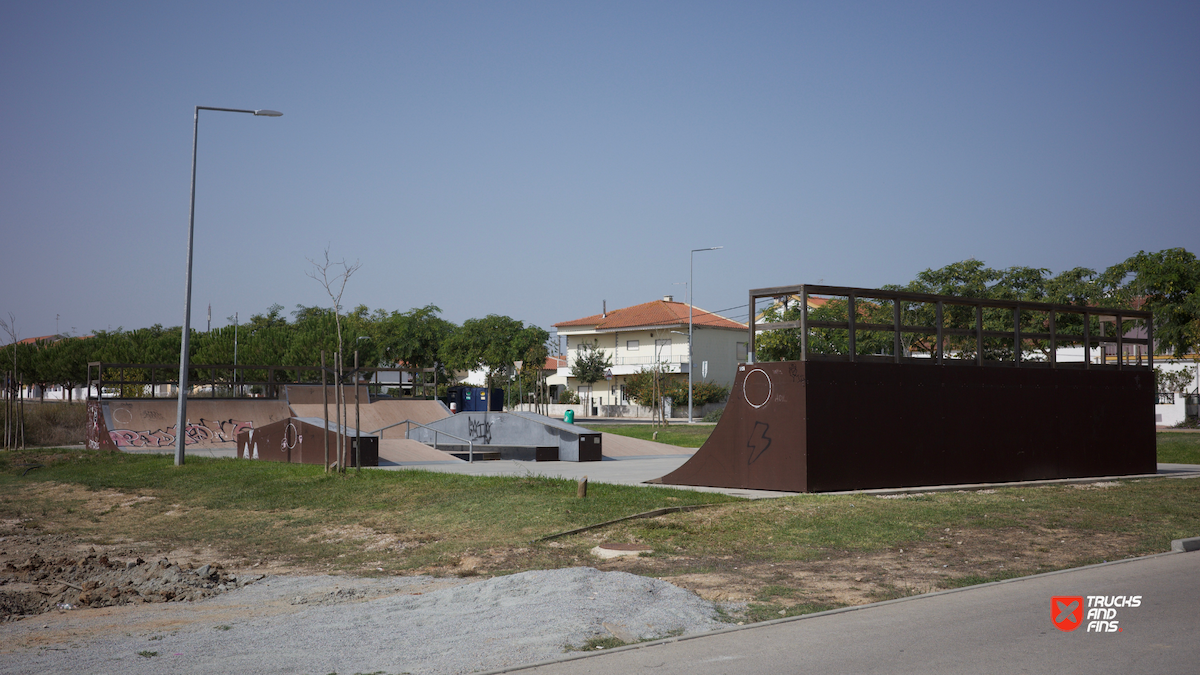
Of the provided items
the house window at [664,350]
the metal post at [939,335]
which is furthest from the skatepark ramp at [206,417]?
the house window at [664,350]

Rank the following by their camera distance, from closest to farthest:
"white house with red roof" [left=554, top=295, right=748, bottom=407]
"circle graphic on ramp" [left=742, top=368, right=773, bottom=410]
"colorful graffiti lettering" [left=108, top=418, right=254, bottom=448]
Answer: "circle graphic on ramp" [left=742, top=368, right=773, bottom=410]
"colorful graffiti lettering" [left=108, top=418, right=254, bottom=448]
"white house with red roof" [left=554, top=295, right=748, bottom=407]

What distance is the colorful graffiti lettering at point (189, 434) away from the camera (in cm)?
2554

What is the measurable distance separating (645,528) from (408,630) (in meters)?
4.20

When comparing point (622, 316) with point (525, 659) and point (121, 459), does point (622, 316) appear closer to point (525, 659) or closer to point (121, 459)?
point (121, 459)

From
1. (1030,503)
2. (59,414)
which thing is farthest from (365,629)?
(59,414)

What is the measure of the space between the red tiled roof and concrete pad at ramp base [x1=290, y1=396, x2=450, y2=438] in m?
38.1

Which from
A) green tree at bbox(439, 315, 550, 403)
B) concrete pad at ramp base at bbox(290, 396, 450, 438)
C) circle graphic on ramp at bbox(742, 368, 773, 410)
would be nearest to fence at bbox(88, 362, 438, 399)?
concrete pad at ramp base at bbox(290, 396, 450, 438)

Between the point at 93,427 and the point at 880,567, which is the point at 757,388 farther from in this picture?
the point at 93,427

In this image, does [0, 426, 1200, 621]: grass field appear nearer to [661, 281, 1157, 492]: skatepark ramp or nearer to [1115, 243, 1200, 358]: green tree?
[661, 281, 1157, 492]: skatepark ramp

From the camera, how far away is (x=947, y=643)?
5.53m

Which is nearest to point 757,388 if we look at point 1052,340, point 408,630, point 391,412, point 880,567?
point 880,567

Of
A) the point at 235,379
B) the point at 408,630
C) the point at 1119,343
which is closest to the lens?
the point at 408,630

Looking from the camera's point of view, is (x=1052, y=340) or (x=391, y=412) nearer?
(x=1052, y=340)

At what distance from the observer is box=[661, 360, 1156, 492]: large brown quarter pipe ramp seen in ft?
42.0
